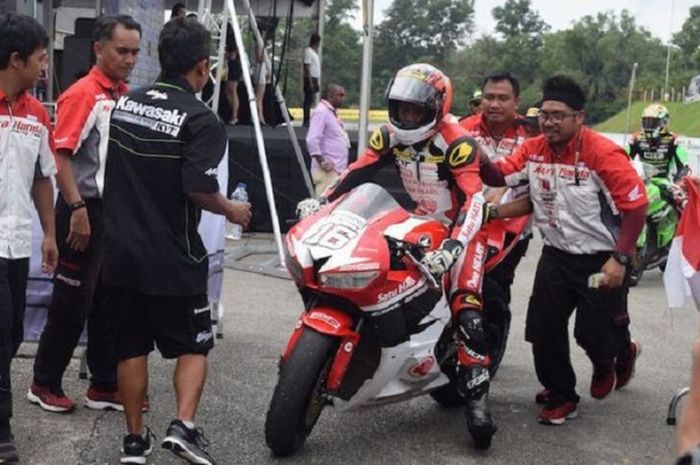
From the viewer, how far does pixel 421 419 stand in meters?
5.77

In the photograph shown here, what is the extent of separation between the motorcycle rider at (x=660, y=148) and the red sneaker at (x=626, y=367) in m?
5.62

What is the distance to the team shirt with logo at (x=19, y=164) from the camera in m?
4.68

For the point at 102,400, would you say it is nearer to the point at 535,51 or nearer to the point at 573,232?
the point at 573,232

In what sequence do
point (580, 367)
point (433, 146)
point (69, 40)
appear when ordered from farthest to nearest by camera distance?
1. point (69, 40)
2. point (580, 367)
3. point (433, 146)

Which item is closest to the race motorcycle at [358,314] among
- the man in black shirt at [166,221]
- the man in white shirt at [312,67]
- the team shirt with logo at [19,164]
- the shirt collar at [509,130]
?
the man in black shirt at [166,221]

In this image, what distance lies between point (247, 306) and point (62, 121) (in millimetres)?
3627

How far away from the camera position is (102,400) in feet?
18.4

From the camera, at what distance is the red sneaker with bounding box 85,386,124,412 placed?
18.3 ft

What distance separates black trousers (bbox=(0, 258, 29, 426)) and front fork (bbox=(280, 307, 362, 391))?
1.17 metres

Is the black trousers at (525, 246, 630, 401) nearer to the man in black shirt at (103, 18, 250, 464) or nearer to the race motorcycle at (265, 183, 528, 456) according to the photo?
the race motorcycle at (265, 183, 528, 456)

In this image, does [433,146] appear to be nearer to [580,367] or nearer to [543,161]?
[543,161]

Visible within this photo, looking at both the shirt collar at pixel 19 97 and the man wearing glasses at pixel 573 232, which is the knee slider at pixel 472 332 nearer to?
the man wearing glasses at pixel 573 232

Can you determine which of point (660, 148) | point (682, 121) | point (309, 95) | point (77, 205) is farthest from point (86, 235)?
point (682, 121)

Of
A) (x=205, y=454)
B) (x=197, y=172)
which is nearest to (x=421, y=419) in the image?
(x=205, y=454)
